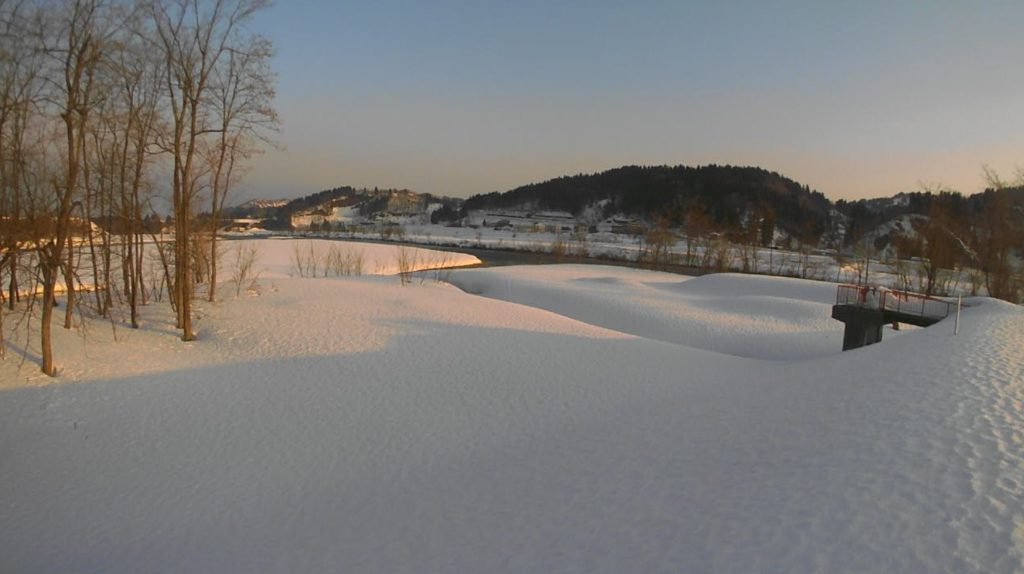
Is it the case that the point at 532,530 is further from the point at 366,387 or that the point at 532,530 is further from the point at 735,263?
the point at 735,263

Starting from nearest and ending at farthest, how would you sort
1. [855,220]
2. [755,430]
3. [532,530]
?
[532,530], [755,430], [855,220]

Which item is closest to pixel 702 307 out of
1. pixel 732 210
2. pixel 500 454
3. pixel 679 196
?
pixel 500 454

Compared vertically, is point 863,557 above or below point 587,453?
above

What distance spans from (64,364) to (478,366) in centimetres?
933

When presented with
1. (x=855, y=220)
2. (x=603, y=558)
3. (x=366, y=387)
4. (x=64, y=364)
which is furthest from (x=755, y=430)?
(x=855, y=220)

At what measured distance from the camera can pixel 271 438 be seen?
379 inches

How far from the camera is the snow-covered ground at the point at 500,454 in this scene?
5.18 m

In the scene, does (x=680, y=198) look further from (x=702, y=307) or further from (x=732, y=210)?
(x=702, y=307)

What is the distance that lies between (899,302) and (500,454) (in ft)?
53.1

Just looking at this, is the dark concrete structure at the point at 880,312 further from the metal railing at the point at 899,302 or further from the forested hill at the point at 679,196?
the forested hill at the point at 679,196

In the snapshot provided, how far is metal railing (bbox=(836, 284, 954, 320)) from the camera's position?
1706 centimetres

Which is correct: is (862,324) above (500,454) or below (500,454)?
above

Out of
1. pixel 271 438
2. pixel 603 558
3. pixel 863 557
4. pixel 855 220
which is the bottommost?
pixel 271 438

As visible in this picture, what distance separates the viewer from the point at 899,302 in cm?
1766
